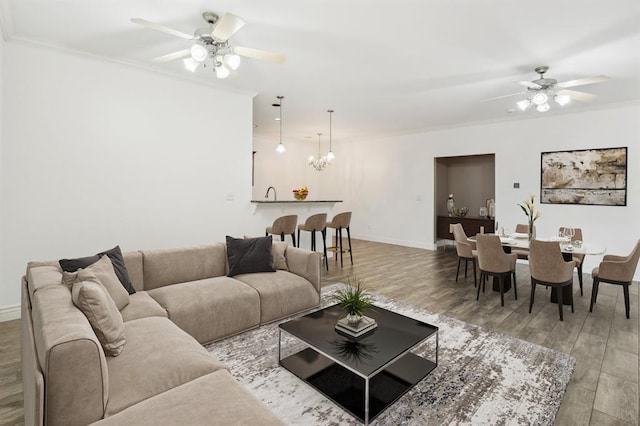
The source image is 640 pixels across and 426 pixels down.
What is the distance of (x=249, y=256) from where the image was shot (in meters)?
3.46

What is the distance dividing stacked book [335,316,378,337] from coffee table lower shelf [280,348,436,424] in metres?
0.30

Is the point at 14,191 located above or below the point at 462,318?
above

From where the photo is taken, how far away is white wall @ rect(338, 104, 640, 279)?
532 cm

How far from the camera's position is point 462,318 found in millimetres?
3459

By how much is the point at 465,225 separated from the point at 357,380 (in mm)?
6029

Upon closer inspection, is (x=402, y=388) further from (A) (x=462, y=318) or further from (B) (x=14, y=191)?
(B) (x=14, y=191)

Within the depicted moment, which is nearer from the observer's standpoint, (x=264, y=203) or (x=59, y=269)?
(x=59, y=269)

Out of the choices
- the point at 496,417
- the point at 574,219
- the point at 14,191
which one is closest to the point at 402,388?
the point at 496,417

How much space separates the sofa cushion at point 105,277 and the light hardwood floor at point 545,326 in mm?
775

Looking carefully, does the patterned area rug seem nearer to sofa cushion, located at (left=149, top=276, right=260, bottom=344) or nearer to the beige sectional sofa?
sofa cushion, located at (left=149, top=276, right=260, bottom=344)

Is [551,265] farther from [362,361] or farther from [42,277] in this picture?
[42,277]

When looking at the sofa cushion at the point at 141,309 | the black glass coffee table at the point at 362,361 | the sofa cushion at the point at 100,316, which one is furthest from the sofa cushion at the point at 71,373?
the black glass coffee table at the point at 362,361

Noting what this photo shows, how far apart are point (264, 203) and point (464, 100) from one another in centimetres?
361

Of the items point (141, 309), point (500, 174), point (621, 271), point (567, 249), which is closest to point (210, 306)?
point (141, 309)
